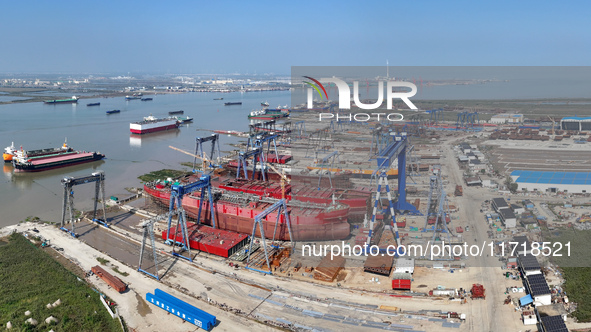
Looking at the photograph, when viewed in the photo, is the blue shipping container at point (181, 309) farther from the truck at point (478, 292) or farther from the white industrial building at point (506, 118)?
the white industrial building at point (506, 118)

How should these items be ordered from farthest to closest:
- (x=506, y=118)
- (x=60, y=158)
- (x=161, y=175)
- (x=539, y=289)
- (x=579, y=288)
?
(x=506, y=118) → (x=60, y=158) → (x=161, y=175) → (x=579, y=288) → (x=539, y=289)

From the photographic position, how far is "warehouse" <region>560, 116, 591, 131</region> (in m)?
37.4

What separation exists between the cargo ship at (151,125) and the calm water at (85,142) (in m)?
1.04

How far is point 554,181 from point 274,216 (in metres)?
16.1

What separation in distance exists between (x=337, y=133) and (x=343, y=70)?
14048 mm

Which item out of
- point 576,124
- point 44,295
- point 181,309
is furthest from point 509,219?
point 576,124

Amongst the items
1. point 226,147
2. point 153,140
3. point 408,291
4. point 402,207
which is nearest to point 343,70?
point 226,147

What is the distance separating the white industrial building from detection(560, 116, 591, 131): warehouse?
379 centimetres

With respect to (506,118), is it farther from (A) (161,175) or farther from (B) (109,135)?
(B) (109,135)

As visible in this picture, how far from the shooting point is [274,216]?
723 inches

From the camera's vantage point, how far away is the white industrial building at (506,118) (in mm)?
41116

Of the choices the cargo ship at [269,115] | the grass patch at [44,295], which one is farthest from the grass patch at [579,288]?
the cargo ship at [269,115]

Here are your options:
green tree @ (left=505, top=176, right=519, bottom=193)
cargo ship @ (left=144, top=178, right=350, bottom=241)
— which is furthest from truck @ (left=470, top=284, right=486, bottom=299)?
green tree @ (left=505, top=176, right=519, bottom=193)

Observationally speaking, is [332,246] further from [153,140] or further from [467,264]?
[153,140]
